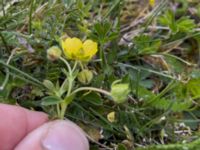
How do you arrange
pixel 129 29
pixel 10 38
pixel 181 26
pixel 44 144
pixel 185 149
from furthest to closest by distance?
pixel 129 29
pixel 181 26
pixel 10 38
pixel 185 149
pixel 44 144

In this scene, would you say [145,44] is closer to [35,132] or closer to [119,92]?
[119,92]

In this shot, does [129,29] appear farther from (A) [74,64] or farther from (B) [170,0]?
(A) [74,64]

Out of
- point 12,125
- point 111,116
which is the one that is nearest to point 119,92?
point 111,116

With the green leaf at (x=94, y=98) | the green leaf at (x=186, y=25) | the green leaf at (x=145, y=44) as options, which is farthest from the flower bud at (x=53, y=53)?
the green leaf at (x=186, y=25)

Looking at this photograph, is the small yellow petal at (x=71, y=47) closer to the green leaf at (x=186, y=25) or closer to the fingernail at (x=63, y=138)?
the fingernail at (x=63, y=138)

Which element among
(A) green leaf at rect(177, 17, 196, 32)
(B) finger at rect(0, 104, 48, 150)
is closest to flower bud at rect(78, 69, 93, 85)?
(B) finger at rect(0, 104, 48, 150)

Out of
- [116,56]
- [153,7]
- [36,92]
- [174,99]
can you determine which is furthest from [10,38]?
[153,7]
